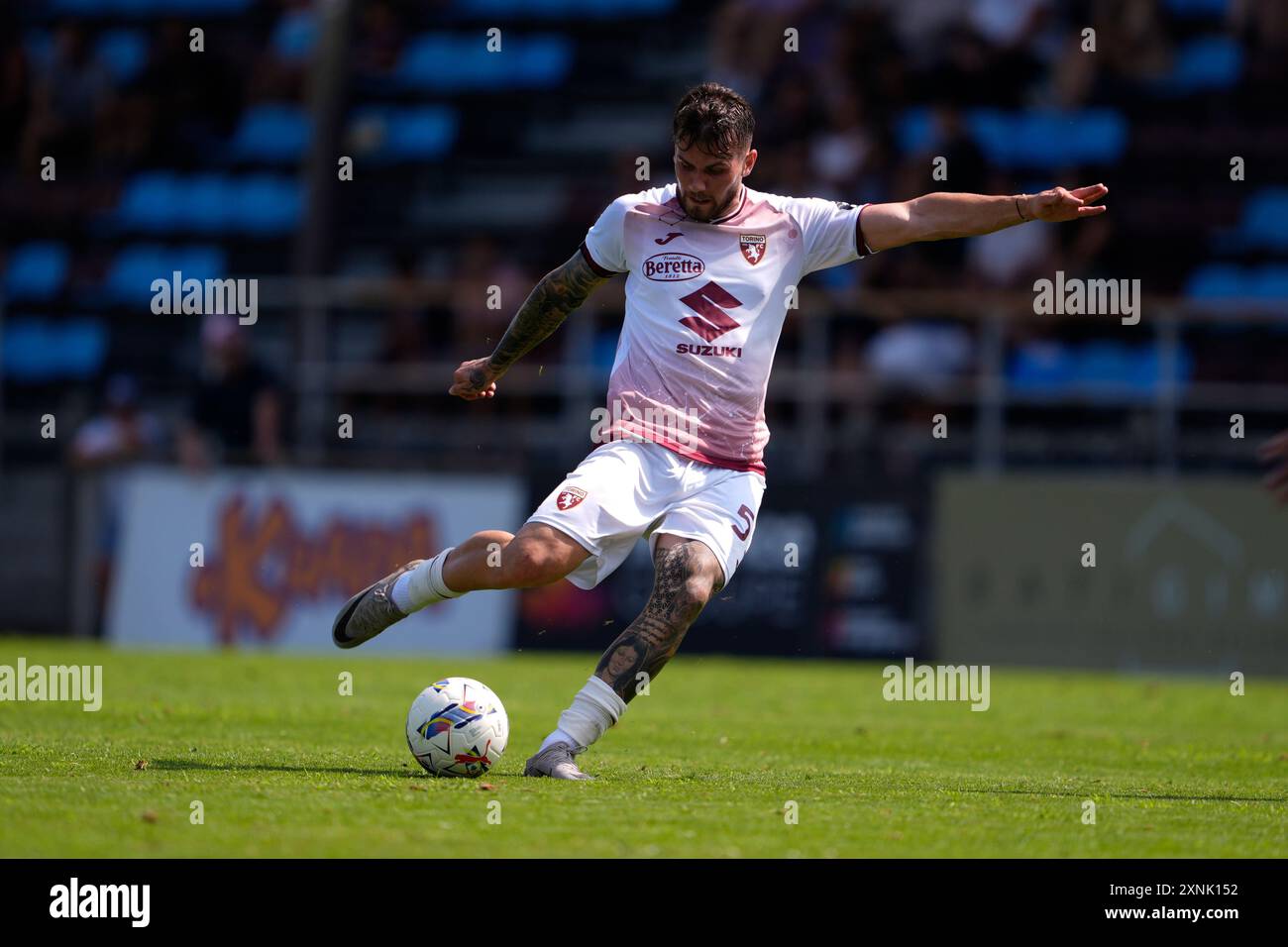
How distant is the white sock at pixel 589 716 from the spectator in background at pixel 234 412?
1111cm

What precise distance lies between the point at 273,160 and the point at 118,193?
204 centimetres

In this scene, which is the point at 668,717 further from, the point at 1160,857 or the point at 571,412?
the point at 571,412

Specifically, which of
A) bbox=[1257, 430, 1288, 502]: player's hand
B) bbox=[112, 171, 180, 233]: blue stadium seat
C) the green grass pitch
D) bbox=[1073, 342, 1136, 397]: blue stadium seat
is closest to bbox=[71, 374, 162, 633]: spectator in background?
bbox=[112, 171, 180, 233]: blue stadium seat

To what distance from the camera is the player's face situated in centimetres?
804

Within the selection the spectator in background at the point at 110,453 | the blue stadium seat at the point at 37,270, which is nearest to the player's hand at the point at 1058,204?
the spectator in background at the point at 110,453

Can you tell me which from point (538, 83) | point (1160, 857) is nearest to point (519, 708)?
point (1160, 857)

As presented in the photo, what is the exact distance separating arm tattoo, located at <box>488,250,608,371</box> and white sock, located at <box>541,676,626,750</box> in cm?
165

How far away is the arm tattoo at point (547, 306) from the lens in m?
8.66

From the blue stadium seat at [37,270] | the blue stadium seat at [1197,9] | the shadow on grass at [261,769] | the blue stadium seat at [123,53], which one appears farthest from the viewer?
the blue stadium seat at [123,53]

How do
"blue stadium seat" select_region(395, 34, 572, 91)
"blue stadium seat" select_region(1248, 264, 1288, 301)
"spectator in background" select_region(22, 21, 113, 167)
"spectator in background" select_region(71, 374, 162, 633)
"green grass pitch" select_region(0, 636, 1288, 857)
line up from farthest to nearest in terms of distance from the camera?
"spectator in background" select_region(22, 21, 113, 167), "blue stadium seat" select_region(395, 34, 572, 91), "blue stadium seat" select_region(1248, 264, 1288, 301), "spectator in background" select_region(71, 374, 162, 633), "green grass pitch" select_region(0, 636, 1288, 857)

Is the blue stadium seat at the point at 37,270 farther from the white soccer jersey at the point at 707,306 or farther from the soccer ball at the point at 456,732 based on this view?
the soccer ball at the point at 456,732

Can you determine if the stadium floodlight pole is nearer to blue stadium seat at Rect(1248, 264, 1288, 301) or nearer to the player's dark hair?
blue stadium seat at Rect(1248, 264, 1288, 301)

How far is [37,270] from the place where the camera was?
24.3 metres
